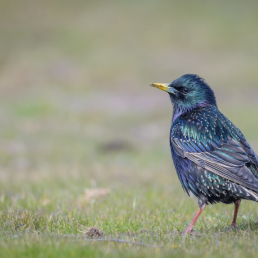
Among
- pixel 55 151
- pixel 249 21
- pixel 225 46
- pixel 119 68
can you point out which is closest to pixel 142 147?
pixel 55 151

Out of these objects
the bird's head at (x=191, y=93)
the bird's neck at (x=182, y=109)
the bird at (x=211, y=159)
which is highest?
the bird's head at (x=191, y=93)

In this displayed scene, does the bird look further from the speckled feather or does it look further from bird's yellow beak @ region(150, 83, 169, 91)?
bird's yellow beak @ region(150, 83, 169, 91)

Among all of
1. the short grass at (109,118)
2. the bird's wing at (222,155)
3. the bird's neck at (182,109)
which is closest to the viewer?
the short grass at (109,118)

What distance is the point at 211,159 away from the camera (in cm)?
473

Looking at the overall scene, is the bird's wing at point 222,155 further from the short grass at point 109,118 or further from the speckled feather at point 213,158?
the short grass at point 109,118

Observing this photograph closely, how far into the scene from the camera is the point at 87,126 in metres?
17.8

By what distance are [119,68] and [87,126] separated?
14077 mm

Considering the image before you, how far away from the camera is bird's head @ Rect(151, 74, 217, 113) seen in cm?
560

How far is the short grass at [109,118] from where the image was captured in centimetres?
435

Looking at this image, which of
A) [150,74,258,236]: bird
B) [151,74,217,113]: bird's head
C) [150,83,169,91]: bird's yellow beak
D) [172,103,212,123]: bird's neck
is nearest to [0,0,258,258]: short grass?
[150,74,258,236]: bird

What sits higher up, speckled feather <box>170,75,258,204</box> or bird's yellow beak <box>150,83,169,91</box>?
bird's yellow beak <box>150,83,169,91</box>

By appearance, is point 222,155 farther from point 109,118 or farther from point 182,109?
point 109,118

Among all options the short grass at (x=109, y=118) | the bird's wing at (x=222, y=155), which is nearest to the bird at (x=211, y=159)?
the bird's wing at (x=222, y=155)

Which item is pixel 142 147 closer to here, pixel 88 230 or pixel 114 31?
pixel 88 230
